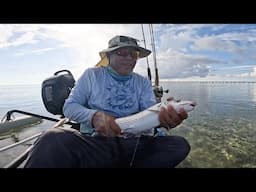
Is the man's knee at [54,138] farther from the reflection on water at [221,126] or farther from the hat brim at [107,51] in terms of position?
the reflection on water at [221,126]

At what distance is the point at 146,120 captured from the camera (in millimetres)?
1474

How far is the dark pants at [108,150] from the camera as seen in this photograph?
4.40 feet

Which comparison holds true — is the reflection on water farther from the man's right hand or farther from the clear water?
the man's right hand

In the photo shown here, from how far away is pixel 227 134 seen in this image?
348 cm

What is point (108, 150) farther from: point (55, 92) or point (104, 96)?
point (55, 92)

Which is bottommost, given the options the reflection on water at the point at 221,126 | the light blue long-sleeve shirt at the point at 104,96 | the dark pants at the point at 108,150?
the reflection on water at the point at 221,126

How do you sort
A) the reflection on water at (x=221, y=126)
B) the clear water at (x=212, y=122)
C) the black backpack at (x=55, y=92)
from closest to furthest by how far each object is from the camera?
the black backpack at (x=55, y=92) < the clear water at (x=212, y=122) < the reflection on water at (x=221, y=126)

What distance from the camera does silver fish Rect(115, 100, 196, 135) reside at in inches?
57.3

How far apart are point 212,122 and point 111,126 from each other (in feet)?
8.48

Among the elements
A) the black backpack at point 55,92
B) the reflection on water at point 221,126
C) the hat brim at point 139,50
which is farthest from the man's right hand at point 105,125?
the reflection on water at point 221,126

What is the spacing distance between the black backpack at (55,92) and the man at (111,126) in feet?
1.26

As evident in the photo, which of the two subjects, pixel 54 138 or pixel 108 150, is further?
pixel 108 150

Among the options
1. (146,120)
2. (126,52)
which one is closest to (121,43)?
(126,52)
